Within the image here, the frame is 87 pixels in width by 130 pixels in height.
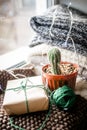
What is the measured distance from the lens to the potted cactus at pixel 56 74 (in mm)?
873

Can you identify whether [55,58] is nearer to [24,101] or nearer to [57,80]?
[57,80]

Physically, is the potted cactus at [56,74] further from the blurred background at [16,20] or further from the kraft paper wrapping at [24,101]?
the blurred background at [16,20]

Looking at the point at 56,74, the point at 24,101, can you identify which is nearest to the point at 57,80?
the point at 56,74

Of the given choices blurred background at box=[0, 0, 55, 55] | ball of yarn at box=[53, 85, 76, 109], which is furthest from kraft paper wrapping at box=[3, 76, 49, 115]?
blurred background at box=[0, 0, 55, 55]

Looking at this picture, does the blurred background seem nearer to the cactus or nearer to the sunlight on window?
the sunlight on window

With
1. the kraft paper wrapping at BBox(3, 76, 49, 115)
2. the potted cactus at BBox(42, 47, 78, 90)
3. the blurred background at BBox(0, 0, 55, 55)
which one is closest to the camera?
the kraft paper wrapping at BBox(3, 76, 49, 115)

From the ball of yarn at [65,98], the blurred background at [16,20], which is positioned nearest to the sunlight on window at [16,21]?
the blurred background at [16,20]

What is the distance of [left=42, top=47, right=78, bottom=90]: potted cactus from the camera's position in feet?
2.86

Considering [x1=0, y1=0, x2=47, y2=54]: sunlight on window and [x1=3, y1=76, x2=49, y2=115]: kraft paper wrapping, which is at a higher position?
[x1=0, y1=0, x2=47, y2=54]: sunlight on window

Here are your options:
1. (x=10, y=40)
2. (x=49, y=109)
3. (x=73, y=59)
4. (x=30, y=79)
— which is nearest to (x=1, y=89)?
(x=30, y=79)

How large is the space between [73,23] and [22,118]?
1.72 ft

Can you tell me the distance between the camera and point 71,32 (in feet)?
3.42

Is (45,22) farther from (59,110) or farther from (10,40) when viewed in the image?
(59,110)

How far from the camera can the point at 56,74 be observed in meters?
0.90
